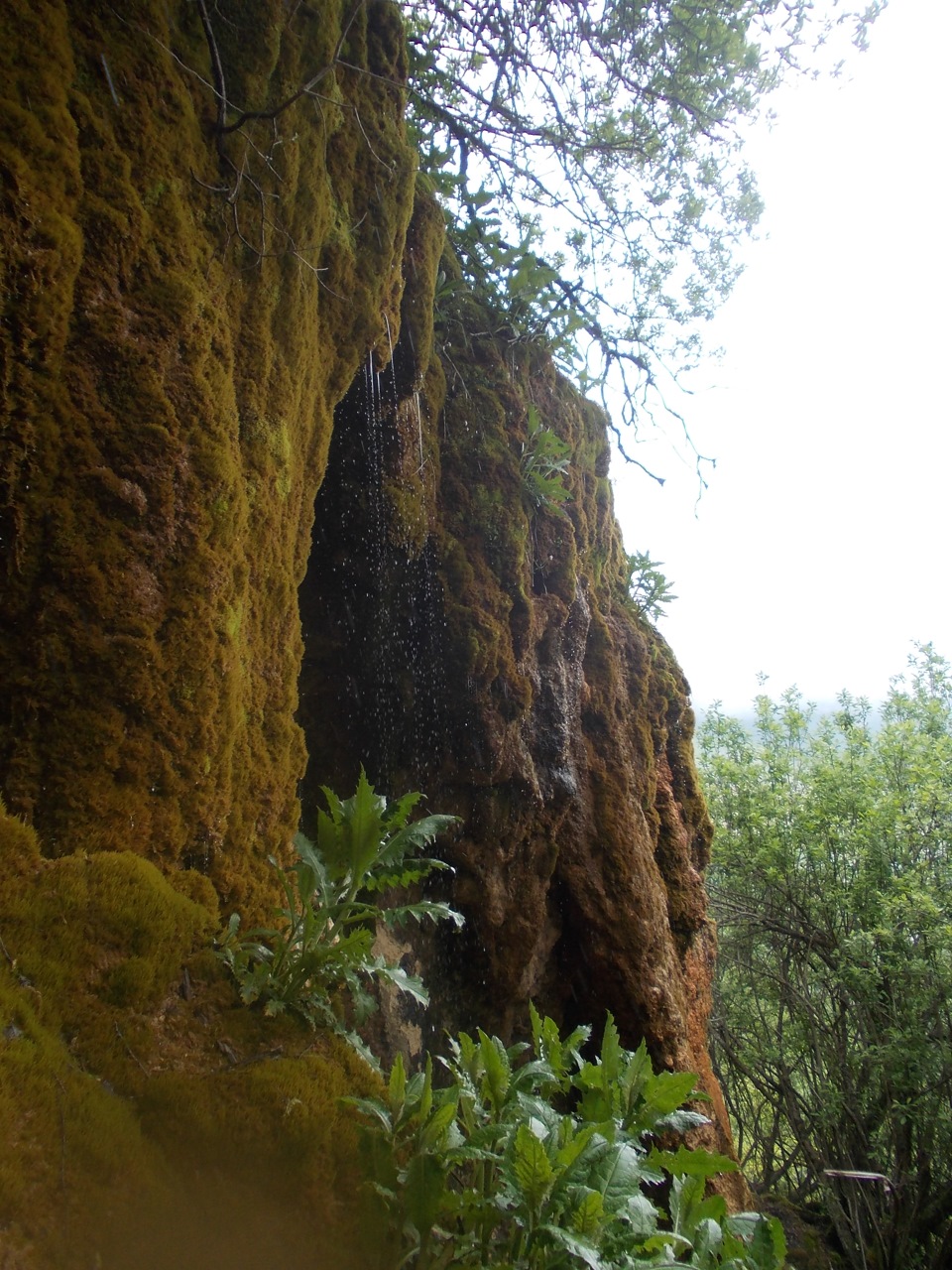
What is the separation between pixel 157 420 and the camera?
226cm

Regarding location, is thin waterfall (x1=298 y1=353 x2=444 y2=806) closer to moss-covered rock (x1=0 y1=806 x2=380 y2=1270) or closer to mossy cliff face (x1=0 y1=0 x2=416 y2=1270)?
mossy cliff face (x1=0 y1=0 x2=416 y2=1270)

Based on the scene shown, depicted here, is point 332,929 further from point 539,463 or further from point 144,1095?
point 539,463

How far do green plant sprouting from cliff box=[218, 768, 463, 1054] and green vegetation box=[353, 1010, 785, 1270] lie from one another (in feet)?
1.10

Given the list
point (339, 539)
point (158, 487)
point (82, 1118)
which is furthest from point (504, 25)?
point (82, 1118)

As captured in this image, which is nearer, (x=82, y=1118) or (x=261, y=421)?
(x=82, y=1118)

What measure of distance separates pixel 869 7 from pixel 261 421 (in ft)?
19.6

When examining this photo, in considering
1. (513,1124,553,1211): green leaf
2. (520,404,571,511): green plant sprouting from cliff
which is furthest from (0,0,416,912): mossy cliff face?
(520,404,571,511): green plant sprouting from cliff

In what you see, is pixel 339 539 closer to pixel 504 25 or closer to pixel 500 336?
pixel 500 336

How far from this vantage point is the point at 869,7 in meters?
5.68

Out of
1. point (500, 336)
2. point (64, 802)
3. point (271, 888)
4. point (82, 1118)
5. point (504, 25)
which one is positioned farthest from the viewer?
point (500, 336)

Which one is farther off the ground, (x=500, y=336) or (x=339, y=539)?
(x=500, y=336)

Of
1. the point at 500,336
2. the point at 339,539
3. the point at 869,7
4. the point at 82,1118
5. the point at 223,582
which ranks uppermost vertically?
the point at 869,7

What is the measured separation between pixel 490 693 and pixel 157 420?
299cm

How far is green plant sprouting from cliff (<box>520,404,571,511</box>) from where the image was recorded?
5508 millimetres
